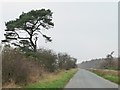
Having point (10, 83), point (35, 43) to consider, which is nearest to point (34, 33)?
point (35, 43)

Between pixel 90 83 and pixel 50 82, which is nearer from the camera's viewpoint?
pixel 50 82

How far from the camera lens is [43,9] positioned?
49469 mm

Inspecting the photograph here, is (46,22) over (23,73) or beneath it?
over

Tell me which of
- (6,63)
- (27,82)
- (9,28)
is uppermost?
(9,28)

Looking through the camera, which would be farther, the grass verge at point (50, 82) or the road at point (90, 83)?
the road at point (90, 83)

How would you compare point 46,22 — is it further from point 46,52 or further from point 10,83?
point 10,83

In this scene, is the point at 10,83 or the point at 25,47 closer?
the point at 10,83

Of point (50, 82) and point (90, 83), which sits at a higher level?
point (50, 82)

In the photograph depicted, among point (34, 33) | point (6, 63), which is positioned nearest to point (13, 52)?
point (6, 63)

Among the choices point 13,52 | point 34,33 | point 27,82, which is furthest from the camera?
point 34,33

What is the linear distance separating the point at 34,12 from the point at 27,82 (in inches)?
890

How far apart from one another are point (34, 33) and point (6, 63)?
29076 millimetres

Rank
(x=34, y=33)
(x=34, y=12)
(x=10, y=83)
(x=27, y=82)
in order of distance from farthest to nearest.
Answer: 1. (x=34, y=33)
2. (x=34, y=12)
3. (x=27, y=82)
4. (x=10, y=83)

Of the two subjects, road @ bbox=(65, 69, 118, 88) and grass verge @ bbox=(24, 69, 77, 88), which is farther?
road @ bbox=(65, 69, 118, 88)
